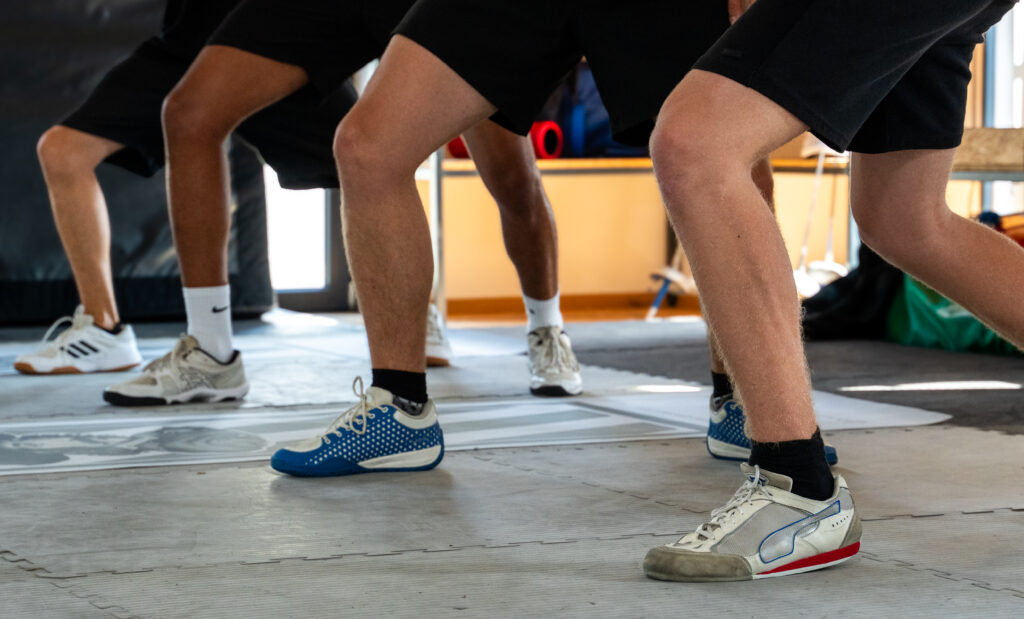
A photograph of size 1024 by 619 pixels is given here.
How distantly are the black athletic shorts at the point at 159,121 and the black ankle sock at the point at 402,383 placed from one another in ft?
3.58

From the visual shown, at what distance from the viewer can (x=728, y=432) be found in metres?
2.08

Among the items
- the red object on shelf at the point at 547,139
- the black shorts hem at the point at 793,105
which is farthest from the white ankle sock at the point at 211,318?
the red object on shelf at the point at 547,139

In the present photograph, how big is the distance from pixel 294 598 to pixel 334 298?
14.8ft

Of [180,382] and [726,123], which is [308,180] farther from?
[726,123]

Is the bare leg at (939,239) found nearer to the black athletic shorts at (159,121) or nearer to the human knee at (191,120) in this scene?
the human knee at (191,120)

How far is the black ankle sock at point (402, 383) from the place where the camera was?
1.99 metres

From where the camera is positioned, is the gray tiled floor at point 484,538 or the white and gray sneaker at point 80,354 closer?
the gray tiled floor at point 484,538

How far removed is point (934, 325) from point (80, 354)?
2.54m

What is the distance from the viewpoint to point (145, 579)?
136 centimetres

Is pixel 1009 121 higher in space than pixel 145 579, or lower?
higher

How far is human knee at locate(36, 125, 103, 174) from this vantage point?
3.20m

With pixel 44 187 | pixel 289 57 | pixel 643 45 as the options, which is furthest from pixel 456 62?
pixel 44 187

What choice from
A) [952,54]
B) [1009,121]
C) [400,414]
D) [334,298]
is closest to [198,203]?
[400,414]

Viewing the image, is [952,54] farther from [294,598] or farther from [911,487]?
[294,598]
